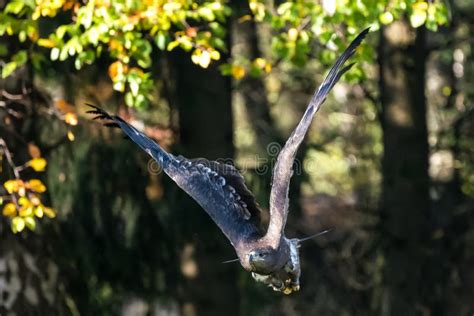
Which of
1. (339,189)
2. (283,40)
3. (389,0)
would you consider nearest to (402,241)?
(283,40)

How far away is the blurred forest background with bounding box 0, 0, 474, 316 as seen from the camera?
11.6m

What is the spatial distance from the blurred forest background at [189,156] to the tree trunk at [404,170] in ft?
0.08

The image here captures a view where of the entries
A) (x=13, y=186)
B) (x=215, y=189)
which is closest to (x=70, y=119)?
(x=13, y=186)

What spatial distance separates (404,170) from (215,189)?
6.72 m

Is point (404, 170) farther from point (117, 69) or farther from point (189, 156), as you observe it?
point (117, 69)

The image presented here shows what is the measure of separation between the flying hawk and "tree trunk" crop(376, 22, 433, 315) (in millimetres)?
5954

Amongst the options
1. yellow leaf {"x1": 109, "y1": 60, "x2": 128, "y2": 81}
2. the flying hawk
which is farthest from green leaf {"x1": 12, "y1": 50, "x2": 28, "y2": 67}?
the flying hawk

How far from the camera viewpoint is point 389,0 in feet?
37.9

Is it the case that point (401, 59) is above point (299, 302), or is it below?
above

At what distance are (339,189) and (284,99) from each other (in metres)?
2.27

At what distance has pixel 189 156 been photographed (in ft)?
48.5

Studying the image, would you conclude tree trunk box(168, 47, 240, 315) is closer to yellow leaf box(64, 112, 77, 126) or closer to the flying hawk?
yellow leaf box(64, 112, 77, 126)

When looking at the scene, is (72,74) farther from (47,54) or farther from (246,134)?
(246,134)

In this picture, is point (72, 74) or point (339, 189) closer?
point (72, 74)
